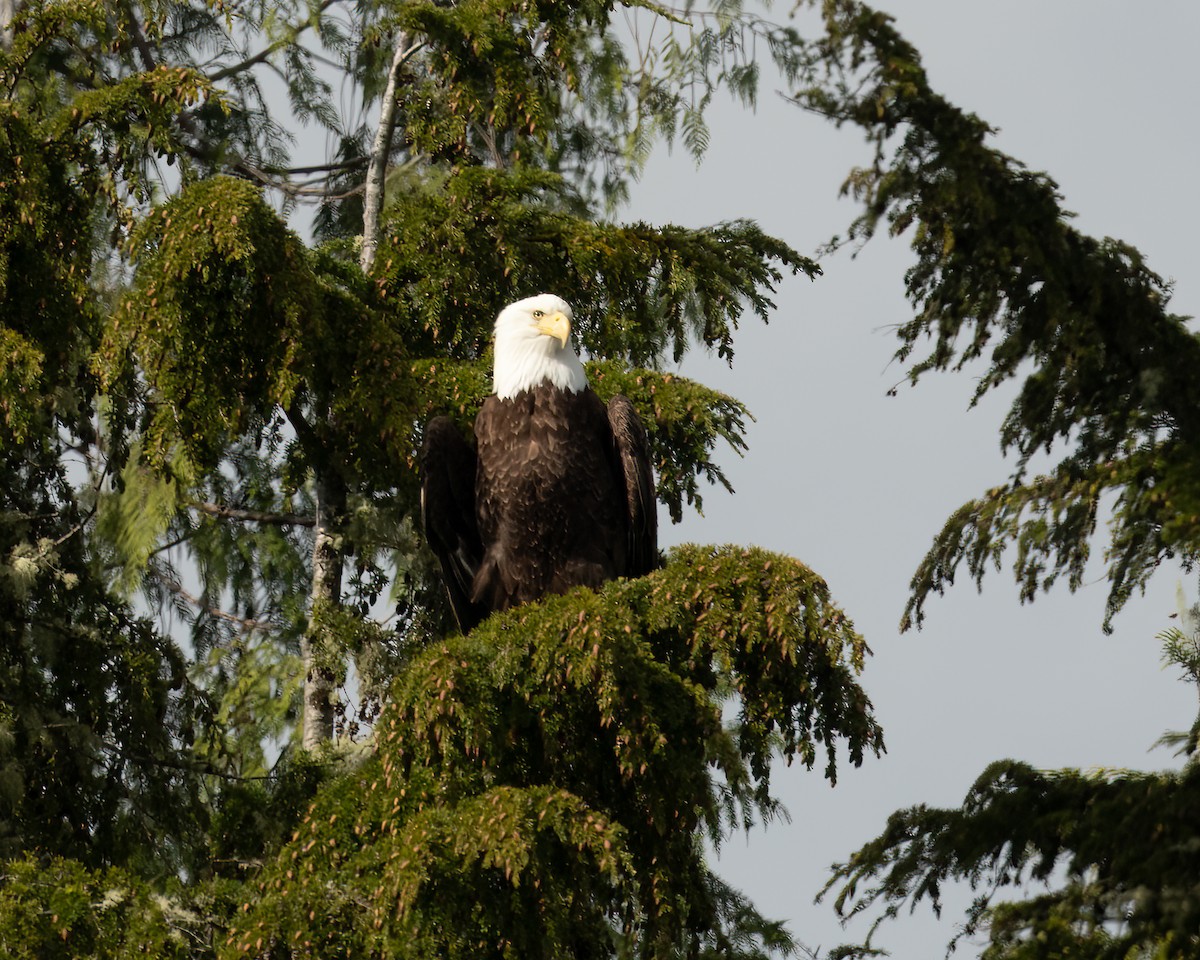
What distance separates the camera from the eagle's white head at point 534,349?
568 cm

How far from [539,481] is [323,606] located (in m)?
0.83

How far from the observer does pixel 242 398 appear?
5074 mm

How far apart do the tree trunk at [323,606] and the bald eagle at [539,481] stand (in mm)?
308

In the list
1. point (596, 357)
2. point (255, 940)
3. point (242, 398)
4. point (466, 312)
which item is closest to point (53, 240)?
point (242, 398)

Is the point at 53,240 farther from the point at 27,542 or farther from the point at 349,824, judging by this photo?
the point at 349,824

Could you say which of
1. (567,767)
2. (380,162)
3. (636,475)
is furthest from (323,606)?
(380,162)

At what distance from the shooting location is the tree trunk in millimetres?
5328

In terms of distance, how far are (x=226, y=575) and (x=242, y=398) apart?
12.3 ft

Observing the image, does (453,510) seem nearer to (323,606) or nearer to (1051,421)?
(323,606)

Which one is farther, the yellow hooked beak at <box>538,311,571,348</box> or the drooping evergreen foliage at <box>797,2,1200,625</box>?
the yellow hooked beak at <box>538,311,571,348</box>

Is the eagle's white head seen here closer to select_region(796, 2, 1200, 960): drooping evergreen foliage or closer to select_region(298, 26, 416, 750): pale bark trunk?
select_region(298, 26, 416, 750): pale bark trunk

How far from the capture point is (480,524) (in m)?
5.79

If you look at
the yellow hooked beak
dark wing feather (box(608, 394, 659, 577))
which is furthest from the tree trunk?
dark wing feather (box(608, 394, 659, 577))

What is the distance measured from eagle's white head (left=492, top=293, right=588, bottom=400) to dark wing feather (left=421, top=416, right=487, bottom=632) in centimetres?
26
